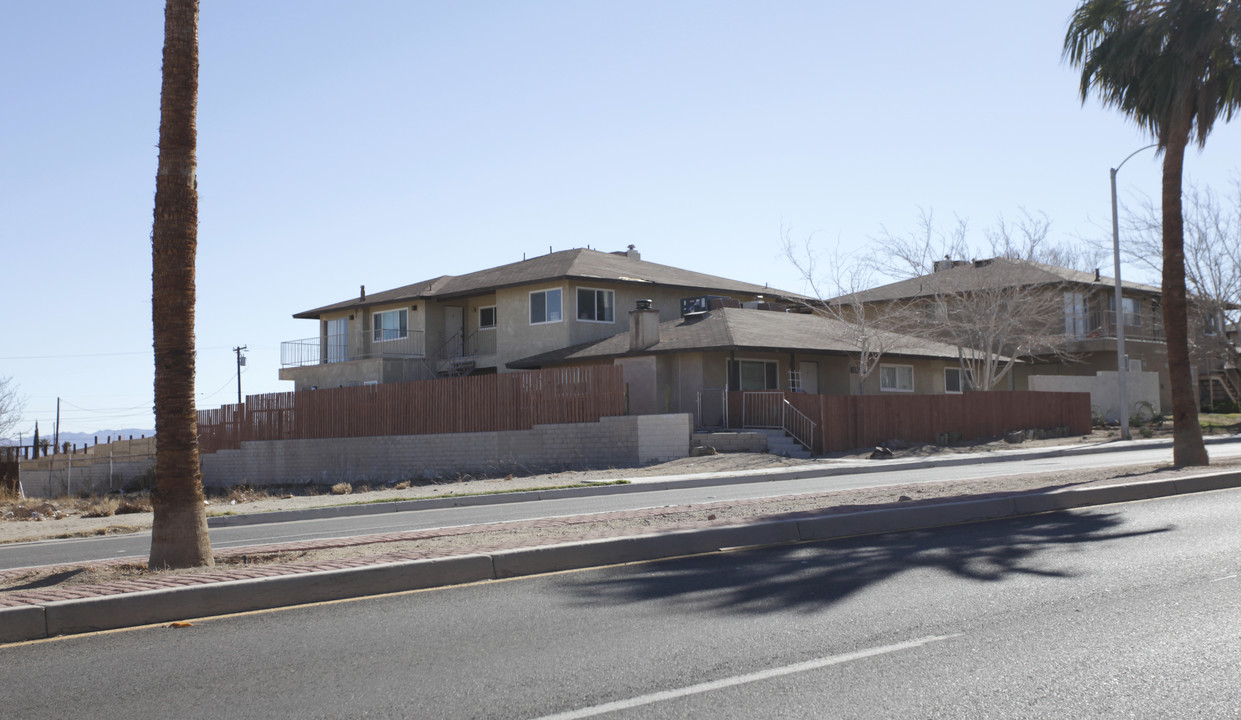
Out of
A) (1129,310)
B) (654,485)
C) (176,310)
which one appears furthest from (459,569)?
(1129,310)

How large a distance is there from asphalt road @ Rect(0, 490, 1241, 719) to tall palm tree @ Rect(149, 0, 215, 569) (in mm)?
2210

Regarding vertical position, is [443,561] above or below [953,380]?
below

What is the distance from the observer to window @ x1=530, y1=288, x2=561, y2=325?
3719 centimetres

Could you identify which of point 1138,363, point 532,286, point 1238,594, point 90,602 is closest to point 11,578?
point 90,602

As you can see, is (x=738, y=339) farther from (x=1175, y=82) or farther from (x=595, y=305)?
(x=1175, y=82)

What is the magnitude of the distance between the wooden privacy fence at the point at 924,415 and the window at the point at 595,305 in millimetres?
7346

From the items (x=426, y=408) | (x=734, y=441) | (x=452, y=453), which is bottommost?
(x=452, y=453)

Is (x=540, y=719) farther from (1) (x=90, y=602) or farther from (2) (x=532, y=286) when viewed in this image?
(2) (x=532, y=286)

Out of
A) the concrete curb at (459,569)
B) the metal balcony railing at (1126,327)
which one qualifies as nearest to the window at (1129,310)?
the metal balcony railing at (1126,327)

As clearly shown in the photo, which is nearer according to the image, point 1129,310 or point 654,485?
point 654,485

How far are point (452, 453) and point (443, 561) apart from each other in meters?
24.8

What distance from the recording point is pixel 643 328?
108ft

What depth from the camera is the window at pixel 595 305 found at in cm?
3731

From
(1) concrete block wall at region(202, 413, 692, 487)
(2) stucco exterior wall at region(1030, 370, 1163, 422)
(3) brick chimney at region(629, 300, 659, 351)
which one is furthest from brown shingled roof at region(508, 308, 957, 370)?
(2) stucco exterior wall at region(1030, 370, 1163, 422)
